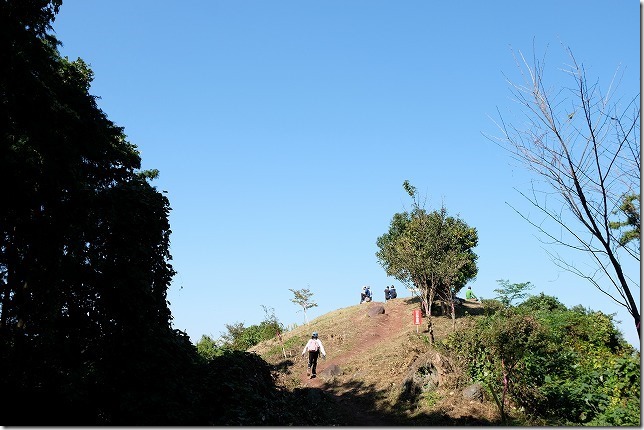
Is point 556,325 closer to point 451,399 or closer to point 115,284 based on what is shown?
point 451,399

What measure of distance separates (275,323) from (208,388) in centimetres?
2240

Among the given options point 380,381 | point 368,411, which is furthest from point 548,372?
point 380,381

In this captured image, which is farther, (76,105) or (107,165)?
(107,165)

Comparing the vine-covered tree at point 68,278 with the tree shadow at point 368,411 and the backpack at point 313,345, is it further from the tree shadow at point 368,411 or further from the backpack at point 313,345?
the backpack at point 313,345

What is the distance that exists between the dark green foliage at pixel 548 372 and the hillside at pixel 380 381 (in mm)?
939

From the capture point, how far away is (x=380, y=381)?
17734 mm

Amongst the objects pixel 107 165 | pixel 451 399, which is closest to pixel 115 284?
pixel 107 165

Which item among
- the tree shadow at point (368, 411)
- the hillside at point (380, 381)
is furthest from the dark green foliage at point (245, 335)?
the tree shadow at point (368, 411)

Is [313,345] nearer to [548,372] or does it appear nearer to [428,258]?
[548,372]

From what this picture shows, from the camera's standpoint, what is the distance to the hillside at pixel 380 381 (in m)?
13.2

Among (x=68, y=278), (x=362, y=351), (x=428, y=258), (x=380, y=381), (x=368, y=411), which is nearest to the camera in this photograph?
(x=68, y=278)

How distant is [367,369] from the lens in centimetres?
1997

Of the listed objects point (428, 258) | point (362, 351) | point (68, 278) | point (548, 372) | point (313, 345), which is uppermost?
point (428, 258)

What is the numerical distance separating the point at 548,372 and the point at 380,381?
6.70m
